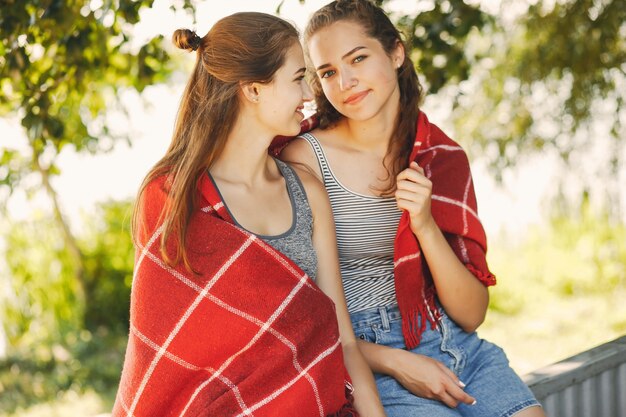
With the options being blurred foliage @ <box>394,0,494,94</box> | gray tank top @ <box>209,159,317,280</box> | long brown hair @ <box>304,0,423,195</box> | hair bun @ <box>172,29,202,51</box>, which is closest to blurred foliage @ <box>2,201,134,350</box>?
blurred foliage @ <box>394,0,494,94</box>

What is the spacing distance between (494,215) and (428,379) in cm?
414

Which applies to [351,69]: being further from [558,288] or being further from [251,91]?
[558,288]

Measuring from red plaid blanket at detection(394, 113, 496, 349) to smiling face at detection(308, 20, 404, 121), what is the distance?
182 mm

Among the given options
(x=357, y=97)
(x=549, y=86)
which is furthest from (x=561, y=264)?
(x=357, y=97)

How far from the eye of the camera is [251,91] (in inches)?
72.5

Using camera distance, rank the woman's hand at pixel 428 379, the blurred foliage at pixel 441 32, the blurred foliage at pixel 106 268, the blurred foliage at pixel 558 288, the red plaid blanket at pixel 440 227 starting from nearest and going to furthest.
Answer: the woman's hand at pixel 428 379, the red plaid blanket at pixel 440 227, the blurred foliage at pixel 441 32, the blurred foliage at pixel 558 288, the blurred foliage at pixel 106 268

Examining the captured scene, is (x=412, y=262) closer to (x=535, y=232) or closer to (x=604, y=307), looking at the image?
(x=604, y=307)

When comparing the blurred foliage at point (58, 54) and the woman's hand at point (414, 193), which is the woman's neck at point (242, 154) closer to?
the woman's hand at point (414, 193)

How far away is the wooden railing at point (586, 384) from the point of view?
2.39m

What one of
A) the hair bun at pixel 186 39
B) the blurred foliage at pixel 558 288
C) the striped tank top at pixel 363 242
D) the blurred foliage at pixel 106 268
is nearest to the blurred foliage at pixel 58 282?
the blurred foliage at pixel 106 268

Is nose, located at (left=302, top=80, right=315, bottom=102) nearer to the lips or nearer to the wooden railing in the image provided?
the lips

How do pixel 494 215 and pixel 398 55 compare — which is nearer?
pixel 398 55

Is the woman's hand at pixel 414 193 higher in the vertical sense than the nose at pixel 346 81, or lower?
lower

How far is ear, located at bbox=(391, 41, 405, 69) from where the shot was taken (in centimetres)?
226
